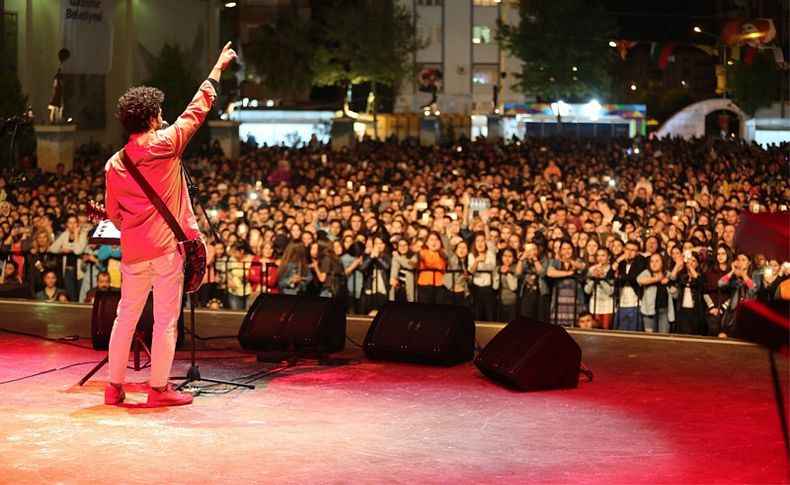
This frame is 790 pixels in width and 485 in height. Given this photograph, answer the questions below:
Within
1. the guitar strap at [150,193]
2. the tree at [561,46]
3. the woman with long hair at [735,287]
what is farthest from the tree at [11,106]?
the tree at [561,46]

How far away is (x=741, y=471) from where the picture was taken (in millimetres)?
5926

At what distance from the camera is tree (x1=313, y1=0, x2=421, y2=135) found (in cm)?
6069

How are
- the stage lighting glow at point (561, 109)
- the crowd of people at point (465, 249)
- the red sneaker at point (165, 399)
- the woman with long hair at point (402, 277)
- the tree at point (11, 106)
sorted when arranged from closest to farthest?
the red sneaker at point (165, 399) → the crowd of people at point (465, 249) → the woman with long hair at point (402, 277) → the tree at point (11, 106) → the stage lighting glow at point (561, 109)

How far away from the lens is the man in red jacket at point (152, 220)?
6891 mm

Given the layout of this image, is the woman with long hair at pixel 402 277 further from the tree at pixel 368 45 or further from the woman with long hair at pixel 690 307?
the tree at pixel 368 45

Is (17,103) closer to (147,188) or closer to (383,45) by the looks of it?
(147,188)

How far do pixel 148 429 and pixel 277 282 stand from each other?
5464 mm

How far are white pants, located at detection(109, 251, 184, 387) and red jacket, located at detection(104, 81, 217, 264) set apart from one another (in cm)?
7

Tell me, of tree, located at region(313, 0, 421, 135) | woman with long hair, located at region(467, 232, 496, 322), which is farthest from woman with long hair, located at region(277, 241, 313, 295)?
tree, located at region(313, 0, 421, 135)

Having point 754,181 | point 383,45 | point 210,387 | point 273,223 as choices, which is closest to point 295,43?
point 383,45

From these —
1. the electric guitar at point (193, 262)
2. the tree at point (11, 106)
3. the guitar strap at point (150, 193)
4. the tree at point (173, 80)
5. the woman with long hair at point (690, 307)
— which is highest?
the tree at point (173, 80)

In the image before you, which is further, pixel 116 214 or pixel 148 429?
pixel 116 214

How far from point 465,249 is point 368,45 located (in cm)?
4928

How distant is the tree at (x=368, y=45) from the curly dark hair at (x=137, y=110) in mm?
53154
